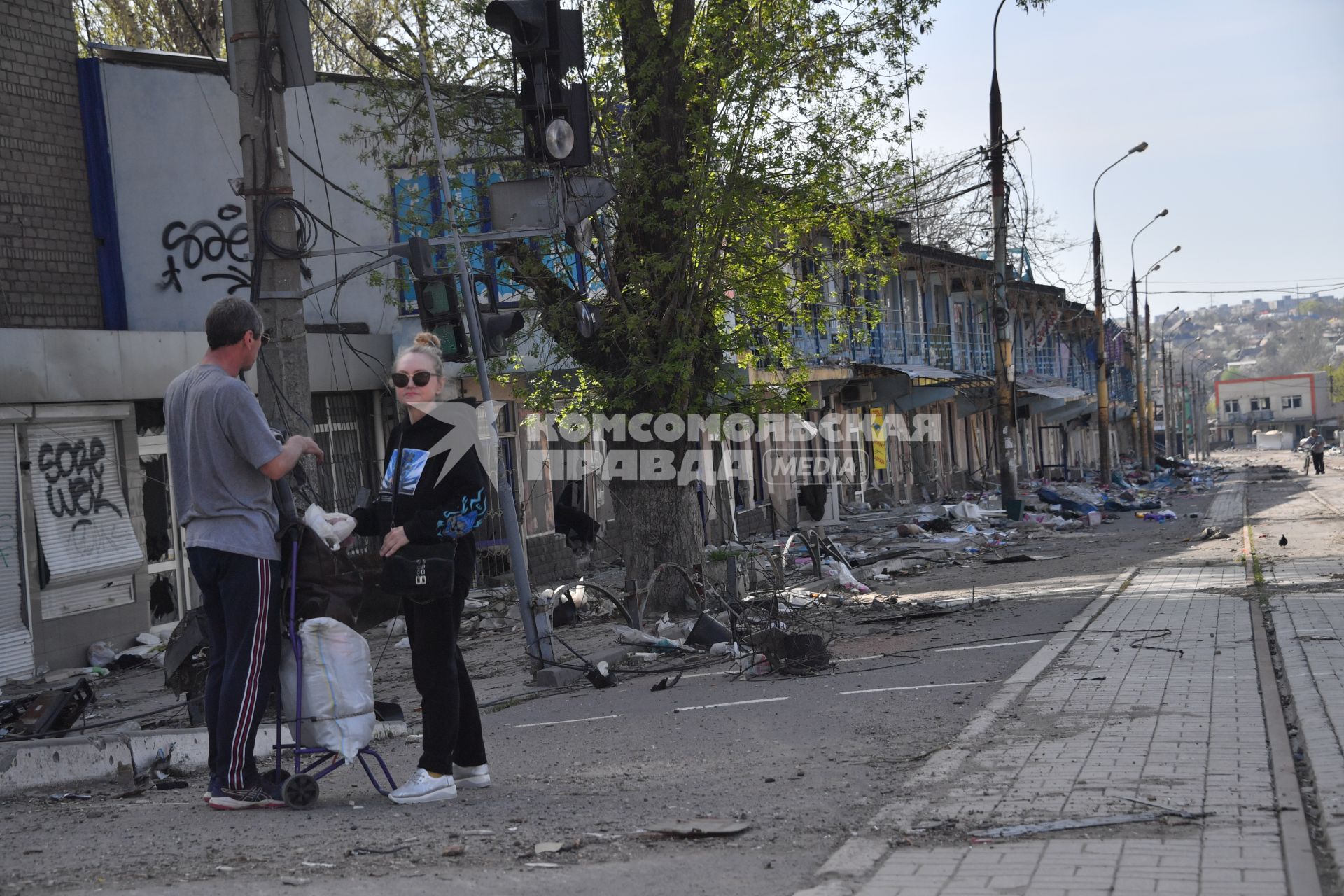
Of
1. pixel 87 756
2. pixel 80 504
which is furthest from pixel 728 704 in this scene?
pixel 80 504

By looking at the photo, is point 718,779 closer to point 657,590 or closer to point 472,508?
point 472,508

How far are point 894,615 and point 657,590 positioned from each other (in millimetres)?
2378

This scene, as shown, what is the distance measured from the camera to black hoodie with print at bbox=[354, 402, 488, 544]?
5.62 meters

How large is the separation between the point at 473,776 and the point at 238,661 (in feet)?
3.75

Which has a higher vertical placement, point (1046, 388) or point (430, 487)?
point (1046, 388)

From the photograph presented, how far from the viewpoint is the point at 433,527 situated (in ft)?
18.4

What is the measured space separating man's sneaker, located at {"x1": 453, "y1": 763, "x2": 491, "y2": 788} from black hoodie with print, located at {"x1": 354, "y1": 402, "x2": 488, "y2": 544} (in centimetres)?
107

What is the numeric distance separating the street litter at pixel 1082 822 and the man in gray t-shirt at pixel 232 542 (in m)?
2.89

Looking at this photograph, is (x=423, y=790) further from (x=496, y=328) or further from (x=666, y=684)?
(x=496, y=328)

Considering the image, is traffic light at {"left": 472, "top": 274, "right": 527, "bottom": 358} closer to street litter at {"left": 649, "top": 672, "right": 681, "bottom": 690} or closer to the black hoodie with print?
street litter at {"left": 649, "top": 672, "right": 681, "bottom": 690}

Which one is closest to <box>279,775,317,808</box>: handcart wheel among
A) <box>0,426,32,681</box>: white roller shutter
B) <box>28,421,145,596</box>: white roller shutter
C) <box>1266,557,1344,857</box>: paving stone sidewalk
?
<box>1266,557,1344,857</box>: paving stone sidewalk

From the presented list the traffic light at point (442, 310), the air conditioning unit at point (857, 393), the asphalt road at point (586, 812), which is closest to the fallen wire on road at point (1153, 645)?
the asphalt road at point (586, 812)

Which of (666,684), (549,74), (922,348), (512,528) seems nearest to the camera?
(666,684)

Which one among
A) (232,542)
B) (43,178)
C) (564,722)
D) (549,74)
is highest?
(43,178)
